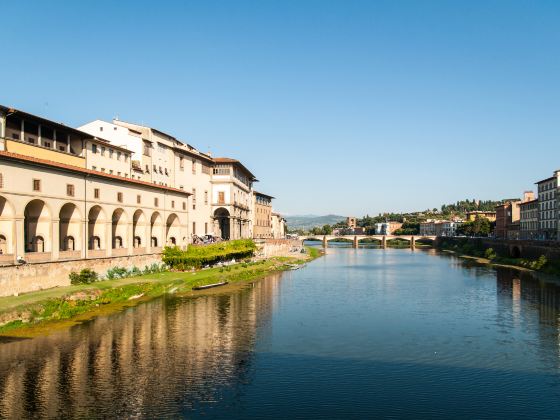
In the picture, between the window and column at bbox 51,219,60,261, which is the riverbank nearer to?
column at bbox 51,219,60,261

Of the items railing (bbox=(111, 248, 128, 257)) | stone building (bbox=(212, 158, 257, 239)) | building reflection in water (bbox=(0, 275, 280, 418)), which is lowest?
building reflection in water (bbox=(0, 275, 280, 418))

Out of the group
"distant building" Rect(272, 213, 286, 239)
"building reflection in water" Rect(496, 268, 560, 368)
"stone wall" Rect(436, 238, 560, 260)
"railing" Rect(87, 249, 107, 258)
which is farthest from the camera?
"distant building" Rect(272, 213, 286, 239)

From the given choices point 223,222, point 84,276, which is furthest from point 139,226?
point 223,222

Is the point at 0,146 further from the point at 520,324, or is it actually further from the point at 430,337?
the point at 520,324

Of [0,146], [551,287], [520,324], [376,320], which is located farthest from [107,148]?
[551,287]

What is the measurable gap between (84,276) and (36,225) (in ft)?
22.0

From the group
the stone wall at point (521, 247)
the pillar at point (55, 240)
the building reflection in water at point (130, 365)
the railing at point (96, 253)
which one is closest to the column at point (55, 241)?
the pillar at point (55, 240)

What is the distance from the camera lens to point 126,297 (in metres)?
47.7

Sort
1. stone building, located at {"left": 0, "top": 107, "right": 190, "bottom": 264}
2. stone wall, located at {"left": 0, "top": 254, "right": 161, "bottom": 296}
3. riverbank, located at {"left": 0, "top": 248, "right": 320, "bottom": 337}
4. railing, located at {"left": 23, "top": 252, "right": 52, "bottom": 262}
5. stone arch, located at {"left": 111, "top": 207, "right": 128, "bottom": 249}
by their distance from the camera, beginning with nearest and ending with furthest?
riverbank, located at {"left": 0, "top": 248, "right": 320, "bottom": 337} < stone wall, located at {"left": 0, "top": 254, "right": 161, "bottom": 296} < stone building, located at {"left": 0, "top": 107, "right": 190, "bottom": 264} < railing, located at {"left": 23, "top": 252, "right": 52, "bottom": 262} < stone arch, located at {"left": 111, "top": 207, "right": 128, "bottom": 249}

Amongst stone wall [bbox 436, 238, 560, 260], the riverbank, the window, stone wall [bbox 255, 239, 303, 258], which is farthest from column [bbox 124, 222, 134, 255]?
stone wall [bbox 436, 238, 560, 260]

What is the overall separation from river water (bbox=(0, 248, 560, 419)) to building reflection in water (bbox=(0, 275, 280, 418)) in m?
0.09

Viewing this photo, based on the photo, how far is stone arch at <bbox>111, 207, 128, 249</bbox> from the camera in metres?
58.8

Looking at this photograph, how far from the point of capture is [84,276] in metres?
48.6

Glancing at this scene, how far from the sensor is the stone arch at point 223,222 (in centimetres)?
9581
